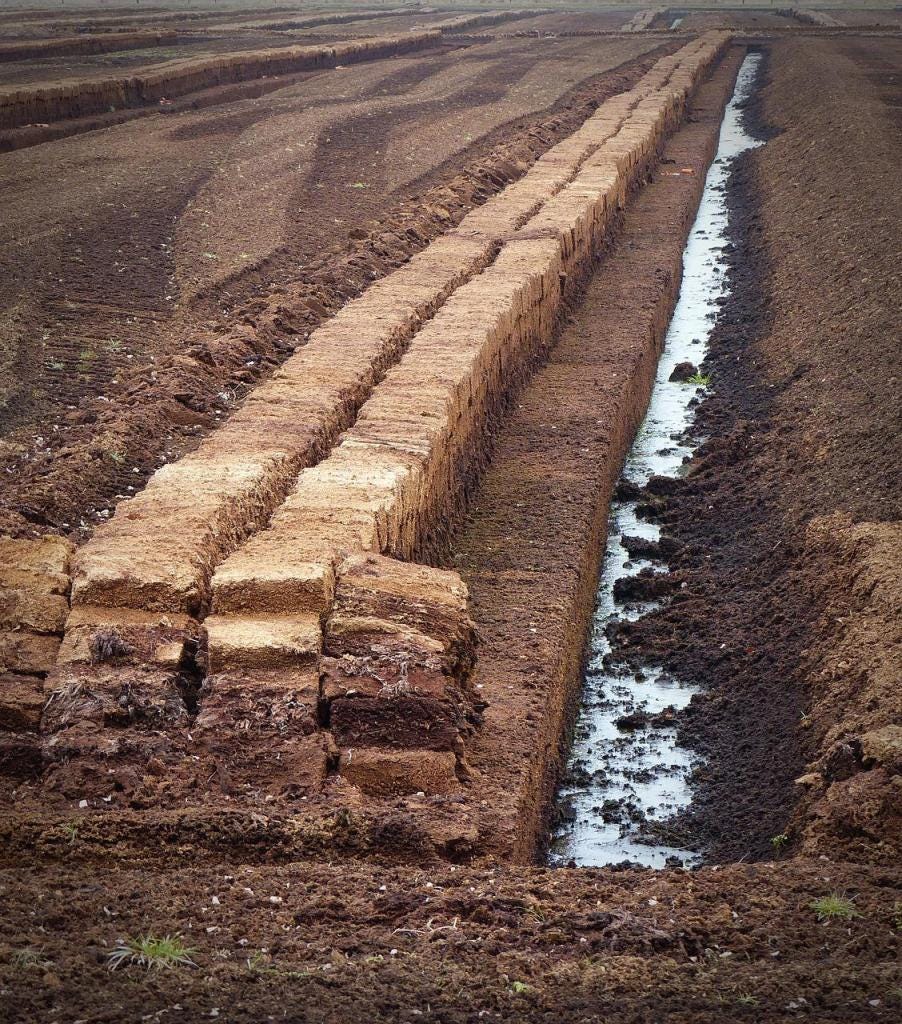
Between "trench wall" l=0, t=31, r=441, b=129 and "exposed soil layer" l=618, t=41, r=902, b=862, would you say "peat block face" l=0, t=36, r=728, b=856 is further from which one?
"trench wall" l=0, t=31, r=441, b=129

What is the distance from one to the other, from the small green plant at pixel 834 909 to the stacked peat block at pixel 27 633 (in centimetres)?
262

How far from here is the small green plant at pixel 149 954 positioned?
333 cm

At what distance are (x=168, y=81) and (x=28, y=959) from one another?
21.5 meters

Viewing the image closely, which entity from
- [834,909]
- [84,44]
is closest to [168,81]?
[84,44]

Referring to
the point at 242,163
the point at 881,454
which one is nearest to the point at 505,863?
the point at 881,454

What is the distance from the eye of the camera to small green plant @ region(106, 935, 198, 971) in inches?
131

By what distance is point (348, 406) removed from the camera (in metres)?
7.42

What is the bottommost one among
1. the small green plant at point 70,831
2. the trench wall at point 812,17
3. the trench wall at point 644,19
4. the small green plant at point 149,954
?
the small green plant at point 70,831

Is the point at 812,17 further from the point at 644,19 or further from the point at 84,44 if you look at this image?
the point at 84,44

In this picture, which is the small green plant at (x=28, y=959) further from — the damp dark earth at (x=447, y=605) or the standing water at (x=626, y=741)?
the standing water at (x=626, y=741)

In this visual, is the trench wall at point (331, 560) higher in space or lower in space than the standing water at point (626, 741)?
higher

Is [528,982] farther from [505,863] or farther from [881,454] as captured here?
[881,454]

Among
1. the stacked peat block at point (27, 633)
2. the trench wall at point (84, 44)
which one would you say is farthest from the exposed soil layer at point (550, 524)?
the trench wall at point (84, 44)

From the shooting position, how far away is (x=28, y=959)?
3.27m
